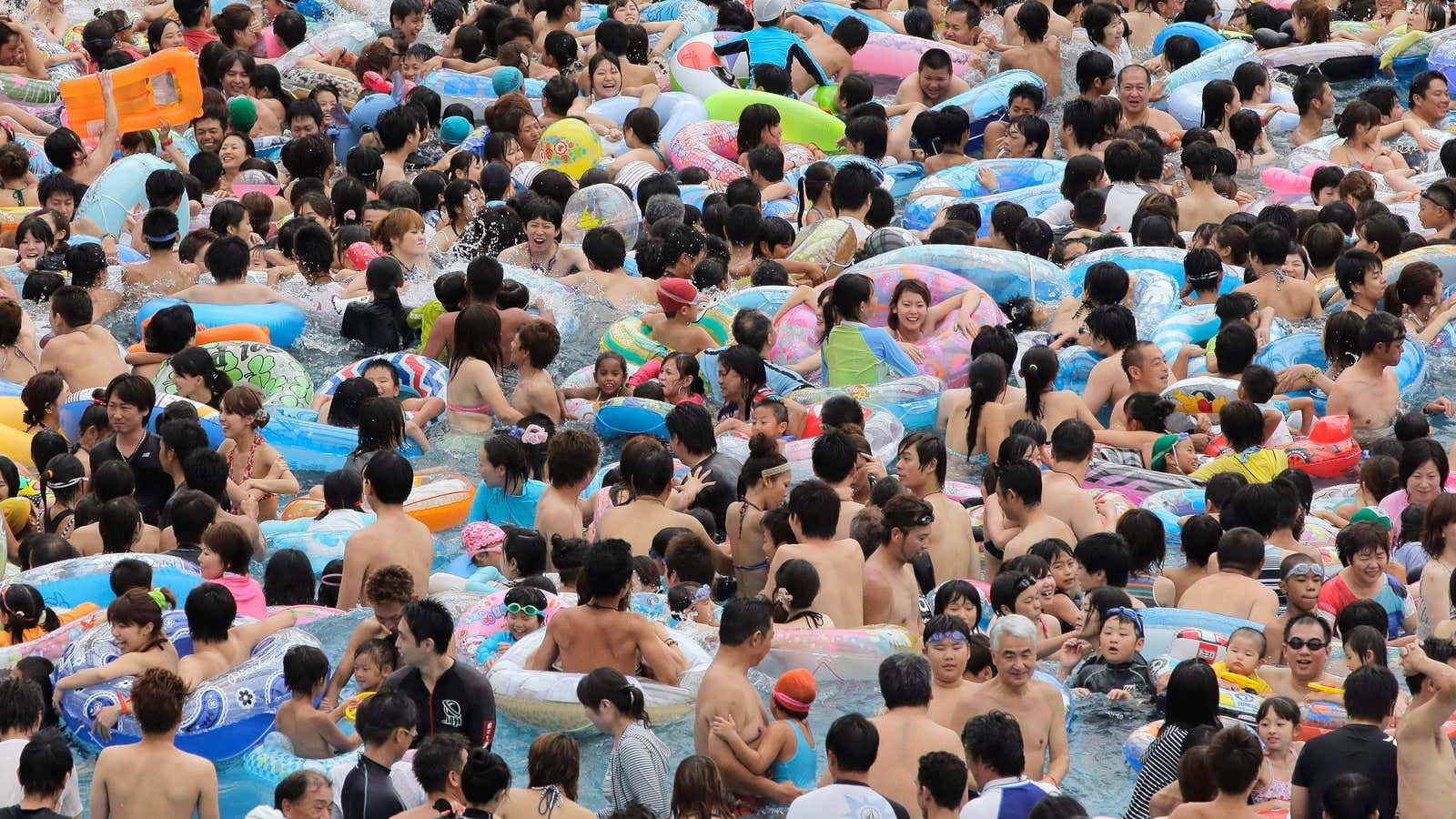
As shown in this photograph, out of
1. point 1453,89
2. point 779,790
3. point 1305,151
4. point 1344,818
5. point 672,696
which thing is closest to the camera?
point 1344,818

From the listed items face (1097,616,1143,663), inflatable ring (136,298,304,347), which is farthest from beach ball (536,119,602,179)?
face (1097,616,1143,663)

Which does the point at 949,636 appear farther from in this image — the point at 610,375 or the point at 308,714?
the point at 610,375

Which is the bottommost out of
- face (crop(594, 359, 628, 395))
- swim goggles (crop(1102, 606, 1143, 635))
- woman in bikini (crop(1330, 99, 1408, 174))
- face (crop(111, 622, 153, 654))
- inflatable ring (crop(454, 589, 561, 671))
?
woman in bikini (crop(1330, 99, 1408, 174))

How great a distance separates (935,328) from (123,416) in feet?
14.3

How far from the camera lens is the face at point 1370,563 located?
865 cm

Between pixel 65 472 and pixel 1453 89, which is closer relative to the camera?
pixel 65 472

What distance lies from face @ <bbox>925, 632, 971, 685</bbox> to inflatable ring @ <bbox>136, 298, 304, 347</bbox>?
5.27 metres

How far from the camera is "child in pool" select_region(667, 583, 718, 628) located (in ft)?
27.9

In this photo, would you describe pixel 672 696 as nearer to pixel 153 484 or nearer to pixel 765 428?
pixel 765 428

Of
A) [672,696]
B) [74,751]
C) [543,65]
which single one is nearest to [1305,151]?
[543,65]

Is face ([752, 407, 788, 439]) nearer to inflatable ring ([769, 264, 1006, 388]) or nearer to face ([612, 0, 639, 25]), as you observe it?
inflatable ring ([769, 264, 1006, 388])

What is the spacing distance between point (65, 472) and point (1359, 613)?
18.3 ft

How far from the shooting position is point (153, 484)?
9805 millimetres

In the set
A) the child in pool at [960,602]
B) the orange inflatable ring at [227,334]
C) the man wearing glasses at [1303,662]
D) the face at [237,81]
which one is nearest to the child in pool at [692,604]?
the child in pool at [960,602]
